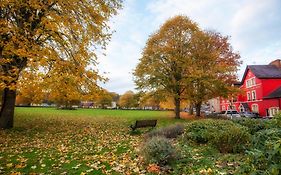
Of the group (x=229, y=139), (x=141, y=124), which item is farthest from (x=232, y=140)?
(x=141, y=124)

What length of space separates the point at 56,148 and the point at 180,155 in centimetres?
595

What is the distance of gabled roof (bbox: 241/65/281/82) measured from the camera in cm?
5066

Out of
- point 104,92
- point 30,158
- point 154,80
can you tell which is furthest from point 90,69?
point 154,80

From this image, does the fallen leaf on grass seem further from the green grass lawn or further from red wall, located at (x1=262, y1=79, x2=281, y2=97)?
red wall, located at (x1=262, y1=79, x2=281, y2=97)

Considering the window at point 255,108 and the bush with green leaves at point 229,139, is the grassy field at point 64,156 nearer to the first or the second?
the bush with green leaves at point 229,139

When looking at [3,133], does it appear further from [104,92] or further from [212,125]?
[212,125]

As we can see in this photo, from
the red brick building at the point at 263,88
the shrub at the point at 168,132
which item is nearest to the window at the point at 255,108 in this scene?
the red brick building at the point at 263,88

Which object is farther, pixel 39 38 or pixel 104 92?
pixel 39 38

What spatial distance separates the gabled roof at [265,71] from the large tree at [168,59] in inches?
1009

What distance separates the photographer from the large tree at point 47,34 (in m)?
11.7

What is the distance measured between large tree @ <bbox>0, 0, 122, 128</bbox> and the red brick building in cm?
3494

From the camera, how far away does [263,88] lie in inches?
1972

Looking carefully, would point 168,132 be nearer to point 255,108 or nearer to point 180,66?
point 180,66

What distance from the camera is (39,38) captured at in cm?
1585
